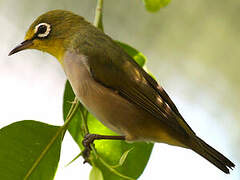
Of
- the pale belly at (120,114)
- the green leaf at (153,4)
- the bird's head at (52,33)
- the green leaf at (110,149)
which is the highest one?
the green leaf at (153,4)

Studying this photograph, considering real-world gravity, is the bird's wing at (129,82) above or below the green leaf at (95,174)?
above

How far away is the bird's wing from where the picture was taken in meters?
1.62

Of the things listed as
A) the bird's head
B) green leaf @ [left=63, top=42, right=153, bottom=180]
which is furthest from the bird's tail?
the bird's head

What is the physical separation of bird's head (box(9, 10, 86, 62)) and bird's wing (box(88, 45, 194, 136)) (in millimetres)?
181

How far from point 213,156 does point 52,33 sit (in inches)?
29.4

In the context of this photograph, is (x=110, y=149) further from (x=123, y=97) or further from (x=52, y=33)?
(x=52, y=33)

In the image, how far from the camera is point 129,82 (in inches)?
64.9

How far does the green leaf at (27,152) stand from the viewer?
56.4 inches

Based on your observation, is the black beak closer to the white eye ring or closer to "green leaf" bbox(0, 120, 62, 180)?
the white eye ring

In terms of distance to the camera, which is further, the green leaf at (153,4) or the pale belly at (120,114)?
the green leaf at (153,4)

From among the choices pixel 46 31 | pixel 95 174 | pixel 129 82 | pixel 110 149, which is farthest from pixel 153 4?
pixel 95 174

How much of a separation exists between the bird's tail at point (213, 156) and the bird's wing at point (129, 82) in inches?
2.2

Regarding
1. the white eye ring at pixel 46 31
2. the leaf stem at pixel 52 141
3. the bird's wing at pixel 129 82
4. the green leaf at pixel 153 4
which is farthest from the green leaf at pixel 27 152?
the green leaf at pixel 153 4

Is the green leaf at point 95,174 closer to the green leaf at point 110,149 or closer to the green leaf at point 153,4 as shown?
the green leaf at point 110,149
